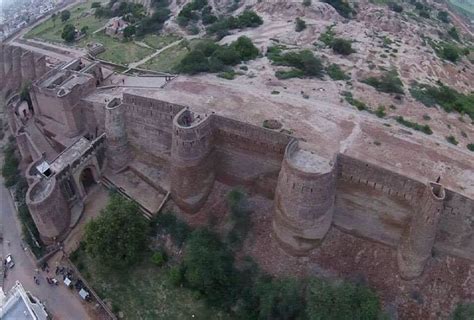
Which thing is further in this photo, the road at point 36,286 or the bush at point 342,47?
the bush at point 342,47

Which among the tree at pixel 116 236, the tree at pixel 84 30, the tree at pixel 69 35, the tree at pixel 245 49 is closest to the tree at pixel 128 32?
the tree at pixel 84 30

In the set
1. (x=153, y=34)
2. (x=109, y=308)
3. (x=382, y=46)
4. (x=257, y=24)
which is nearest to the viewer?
(x=109, y=308)

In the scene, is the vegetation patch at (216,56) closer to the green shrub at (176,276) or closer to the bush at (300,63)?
the bush at (300,63)

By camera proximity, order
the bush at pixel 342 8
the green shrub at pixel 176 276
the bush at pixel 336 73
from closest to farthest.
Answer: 1. the green shrub at pixel 176 276
2. the bush at pixel 336 73
3. the bush at pixel 342 8

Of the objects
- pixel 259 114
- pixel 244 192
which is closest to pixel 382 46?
pixel 259 114

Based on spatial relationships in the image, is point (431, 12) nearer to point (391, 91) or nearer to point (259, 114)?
point (391, 91)

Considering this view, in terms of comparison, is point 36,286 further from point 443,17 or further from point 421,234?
point 443,17
